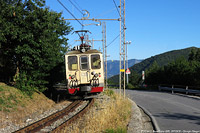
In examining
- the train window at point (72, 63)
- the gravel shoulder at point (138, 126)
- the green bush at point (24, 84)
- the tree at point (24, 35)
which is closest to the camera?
the gravel shoulder at point (138, 126)

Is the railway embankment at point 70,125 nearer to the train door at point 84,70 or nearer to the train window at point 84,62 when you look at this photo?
the train door at point 84,70

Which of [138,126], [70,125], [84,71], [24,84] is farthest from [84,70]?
[138,126]

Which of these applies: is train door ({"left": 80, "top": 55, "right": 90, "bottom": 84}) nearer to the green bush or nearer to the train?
the train

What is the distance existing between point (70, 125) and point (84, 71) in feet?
20.9

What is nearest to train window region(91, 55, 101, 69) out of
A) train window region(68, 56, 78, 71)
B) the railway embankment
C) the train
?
the train

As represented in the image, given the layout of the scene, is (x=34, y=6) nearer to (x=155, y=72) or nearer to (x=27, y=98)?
(x=27, y=98)

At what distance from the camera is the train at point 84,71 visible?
1437 centimetres

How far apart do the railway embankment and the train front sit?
6.77ft

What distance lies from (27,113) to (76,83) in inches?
155

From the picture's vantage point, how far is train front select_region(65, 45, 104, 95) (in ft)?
47.2

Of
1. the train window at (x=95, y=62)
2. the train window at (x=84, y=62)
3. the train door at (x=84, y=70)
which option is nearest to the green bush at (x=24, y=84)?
the train door at (x=84, y=70)

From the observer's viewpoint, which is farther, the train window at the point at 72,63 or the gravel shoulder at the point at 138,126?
the train window at the point at 72,63

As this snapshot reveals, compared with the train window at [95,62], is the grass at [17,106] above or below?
below

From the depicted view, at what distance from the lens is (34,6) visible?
42.8 feet
